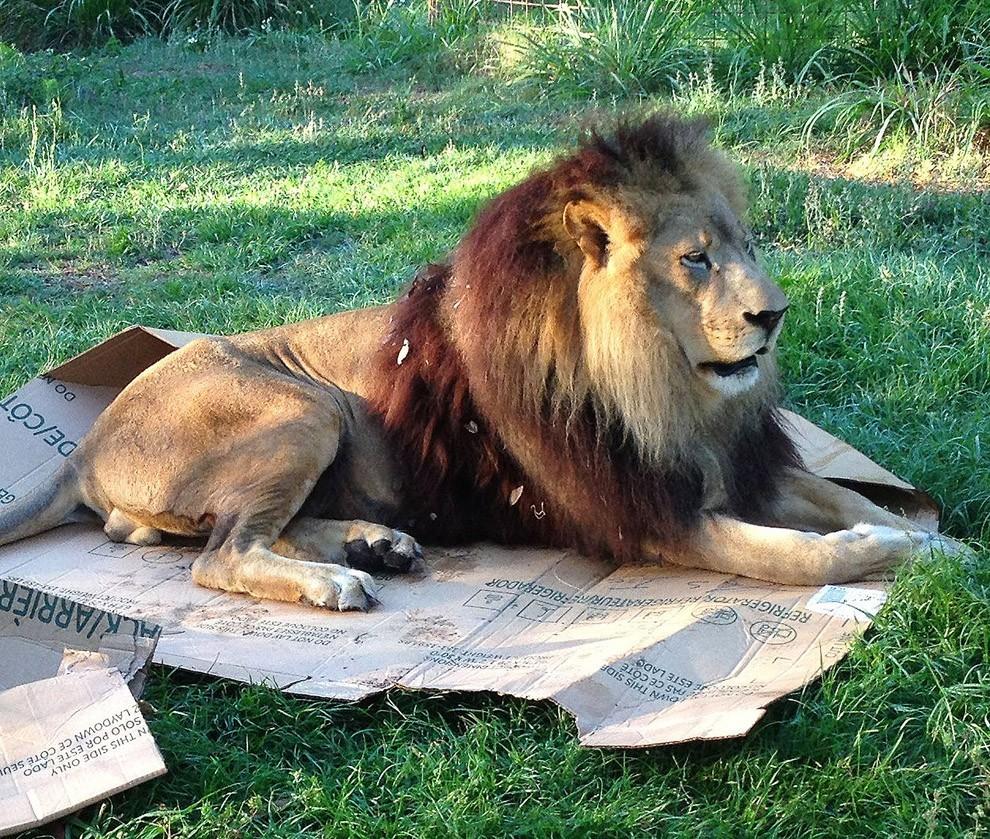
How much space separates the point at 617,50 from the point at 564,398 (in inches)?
216

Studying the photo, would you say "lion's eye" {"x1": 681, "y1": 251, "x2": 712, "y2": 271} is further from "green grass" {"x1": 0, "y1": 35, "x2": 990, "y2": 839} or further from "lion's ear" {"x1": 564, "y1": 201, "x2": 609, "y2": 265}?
"green grass" {"x1": 0, "y1": 35, "x2": 990, "y2": 839}

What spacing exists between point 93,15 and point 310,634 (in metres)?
9.20

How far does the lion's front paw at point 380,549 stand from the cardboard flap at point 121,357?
3.38 feet

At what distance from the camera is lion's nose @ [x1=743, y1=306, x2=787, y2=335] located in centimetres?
310

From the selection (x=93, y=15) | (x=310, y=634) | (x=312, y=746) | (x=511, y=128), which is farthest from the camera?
(x=93, y=15)

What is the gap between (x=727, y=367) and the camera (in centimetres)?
322

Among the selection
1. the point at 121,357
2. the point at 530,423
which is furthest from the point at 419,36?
the point at 530,423

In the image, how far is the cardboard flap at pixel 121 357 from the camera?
14.2 ft

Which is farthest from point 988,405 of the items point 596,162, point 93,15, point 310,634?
point 93,15

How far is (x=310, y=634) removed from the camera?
3.19 meters

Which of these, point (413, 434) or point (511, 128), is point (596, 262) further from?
point (511, 128)

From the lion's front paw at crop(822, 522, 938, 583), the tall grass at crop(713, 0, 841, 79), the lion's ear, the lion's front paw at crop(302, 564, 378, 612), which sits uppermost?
the lion's ear

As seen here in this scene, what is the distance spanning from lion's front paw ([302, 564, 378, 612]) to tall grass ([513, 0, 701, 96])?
538cm

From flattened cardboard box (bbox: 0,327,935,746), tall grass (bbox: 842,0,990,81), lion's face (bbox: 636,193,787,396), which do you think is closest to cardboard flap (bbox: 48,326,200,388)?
flattened cardboard box (bbox: 0,327,935,746)
